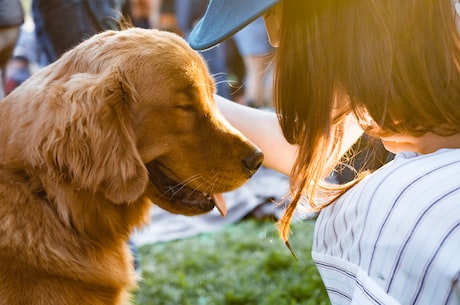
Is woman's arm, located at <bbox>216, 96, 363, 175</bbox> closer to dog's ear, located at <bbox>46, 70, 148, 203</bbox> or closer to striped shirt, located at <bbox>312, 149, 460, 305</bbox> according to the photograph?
dog's ear, located at <bbox>46, 70, 148, 203</bbox>

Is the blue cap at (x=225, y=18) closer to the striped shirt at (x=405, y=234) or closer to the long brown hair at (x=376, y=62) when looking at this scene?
the long brown hair at (x=376, y=62)

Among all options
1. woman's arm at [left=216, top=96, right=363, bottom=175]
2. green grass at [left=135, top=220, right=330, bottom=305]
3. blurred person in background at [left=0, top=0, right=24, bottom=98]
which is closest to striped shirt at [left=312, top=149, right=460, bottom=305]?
woman's arm at [left=216, top=96, right=363, bottom=175]

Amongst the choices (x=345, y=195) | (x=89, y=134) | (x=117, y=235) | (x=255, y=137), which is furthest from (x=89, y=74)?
(x=345, y=195)

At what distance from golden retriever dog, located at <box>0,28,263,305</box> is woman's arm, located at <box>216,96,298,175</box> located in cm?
30

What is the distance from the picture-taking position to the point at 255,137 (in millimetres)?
2934

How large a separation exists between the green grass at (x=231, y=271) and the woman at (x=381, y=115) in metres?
1.64

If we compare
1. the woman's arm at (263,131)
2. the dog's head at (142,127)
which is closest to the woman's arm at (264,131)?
the woman's arm at (263,131)

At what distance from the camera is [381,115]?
1.76 m

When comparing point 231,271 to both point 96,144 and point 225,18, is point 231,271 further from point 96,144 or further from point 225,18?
point 225,18

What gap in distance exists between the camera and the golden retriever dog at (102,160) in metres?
2.21

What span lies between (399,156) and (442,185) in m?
0.25

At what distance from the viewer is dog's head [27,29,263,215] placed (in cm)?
223

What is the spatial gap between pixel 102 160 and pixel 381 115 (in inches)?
39.1

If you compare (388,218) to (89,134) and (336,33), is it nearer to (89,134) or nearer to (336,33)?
(336,33)
